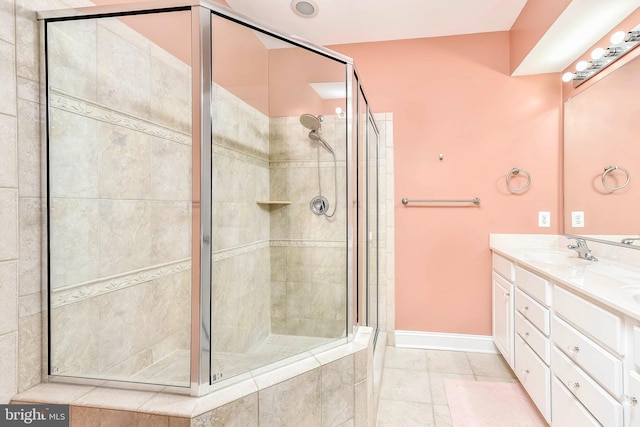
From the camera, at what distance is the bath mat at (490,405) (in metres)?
1.70

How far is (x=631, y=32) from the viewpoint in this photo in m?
1.64

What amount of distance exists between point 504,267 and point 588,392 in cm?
109

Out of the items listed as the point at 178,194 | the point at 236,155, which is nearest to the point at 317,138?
the point at 236,155

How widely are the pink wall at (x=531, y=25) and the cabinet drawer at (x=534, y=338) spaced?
180 cm

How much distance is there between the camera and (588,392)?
1.20m

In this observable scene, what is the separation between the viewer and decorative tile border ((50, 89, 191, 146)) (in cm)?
114

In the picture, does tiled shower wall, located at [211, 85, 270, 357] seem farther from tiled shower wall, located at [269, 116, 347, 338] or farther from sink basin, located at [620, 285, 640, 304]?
sink basin, located at [620, 285, 640, 304]

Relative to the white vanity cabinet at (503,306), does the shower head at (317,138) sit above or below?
above

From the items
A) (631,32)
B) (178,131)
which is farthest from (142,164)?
(631,32)

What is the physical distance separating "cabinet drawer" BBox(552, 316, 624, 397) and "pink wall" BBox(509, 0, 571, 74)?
172 cm

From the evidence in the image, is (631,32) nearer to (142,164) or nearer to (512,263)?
(512,263)

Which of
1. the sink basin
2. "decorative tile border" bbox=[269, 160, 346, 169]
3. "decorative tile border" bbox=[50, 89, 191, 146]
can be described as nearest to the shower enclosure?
"decorative tile border" bbox=[50, 89, 191, 146]

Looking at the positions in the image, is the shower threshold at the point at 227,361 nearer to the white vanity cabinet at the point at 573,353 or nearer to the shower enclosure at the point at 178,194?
the shower enclosure at the point at 178,194

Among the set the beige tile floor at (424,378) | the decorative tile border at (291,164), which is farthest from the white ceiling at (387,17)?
the beige tile floor at (424,378)
